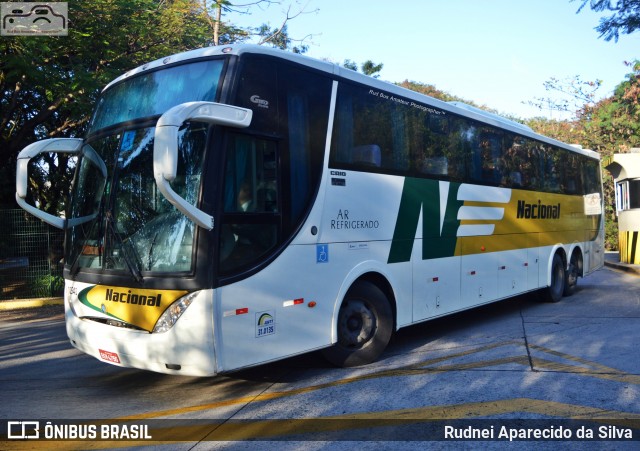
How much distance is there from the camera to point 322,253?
229 inches

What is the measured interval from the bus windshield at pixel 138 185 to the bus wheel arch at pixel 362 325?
226 cm

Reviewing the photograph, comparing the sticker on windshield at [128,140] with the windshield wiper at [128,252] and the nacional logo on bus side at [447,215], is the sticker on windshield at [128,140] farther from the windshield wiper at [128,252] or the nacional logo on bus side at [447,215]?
the nacional logo on bus side at [447,215]

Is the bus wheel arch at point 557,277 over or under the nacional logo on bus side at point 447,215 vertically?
under

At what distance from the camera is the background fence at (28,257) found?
12.9 meters

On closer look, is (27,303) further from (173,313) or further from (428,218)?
(428,218)

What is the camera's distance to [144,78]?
5.75m

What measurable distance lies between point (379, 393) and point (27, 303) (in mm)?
10282

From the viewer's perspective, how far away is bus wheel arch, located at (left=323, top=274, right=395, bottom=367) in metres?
6.27

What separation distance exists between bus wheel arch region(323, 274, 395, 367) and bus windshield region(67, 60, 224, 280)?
89.0 inches

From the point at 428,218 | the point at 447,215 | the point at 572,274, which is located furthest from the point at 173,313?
the point at 572,274

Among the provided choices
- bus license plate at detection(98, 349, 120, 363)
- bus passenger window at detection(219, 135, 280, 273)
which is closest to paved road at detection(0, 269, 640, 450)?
bus license plate at detection(98, 349, 120, 363)

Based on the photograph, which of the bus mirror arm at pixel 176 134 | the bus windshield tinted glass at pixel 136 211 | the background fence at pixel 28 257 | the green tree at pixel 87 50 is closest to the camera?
the bus mirror arm at pixel 176 134

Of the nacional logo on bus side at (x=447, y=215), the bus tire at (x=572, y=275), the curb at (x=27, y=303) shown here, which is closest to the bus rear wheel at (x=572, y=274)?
the bus tire at (x=572, y=275)

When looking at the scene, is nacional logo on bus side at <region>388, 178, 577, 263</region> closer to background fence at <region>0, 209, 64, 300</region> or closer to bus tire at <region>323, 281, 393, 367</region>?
bus tire at <region>323, 281, 393, 367</region>
